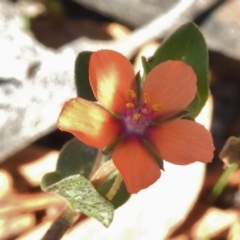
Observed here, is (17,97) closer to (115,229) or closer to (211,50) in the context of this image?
(115,229)

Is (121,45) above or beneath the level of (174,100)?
beneath

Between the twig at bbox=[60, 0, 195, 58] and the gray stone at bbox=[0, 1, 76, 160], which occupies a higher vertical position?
the twig at bbox=[60, 0, 195, 58]

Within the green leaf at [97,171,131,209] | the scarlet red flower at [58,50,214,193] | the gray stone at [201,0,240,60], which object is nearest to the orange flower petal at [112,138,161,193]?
the scarlet red flower at [58,50,214,193]

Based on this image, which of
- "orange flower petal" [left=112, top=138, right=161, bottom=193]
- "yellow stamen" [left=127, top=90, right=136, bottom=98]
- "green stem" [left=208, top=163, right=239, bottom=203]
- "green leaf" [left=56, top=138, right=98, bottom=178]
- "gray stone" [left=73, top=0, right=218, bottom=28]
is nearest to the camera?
"orange flower petal" [left=112, top=138, right=161, bottom=193]

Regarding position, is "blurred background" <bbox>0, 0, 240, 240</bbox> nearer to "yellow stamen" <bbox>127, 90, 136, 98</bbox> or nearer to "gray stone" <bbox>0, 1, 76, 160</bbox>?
"gray stone" <bbox>0, 1, 76, 160</bbox>

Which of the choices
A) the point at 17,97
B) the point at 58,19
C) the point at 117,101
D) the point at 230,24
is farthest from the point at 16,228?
the point at 230,24
